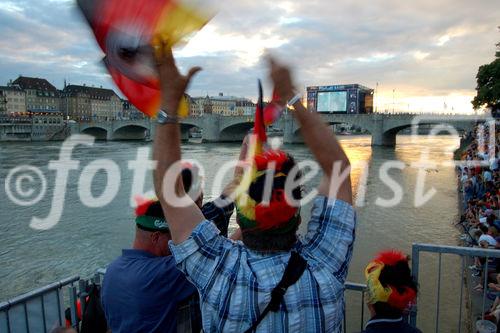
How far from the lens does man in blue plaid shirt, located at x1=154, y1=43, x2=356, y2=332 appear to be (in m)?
1.44

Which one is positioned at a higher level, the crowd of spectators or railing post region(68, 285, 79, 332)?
railing post region(68, 285, 79, 332)

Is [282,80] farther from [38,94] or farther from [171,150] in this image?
[38,94]

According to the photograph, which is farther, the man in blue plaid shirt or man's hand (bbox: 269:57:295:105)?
man's hand (bbox: 269:57:295:105)

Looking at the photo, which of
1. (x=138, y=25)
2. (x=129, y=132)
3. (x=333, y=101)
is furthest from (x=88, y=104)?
(x=138, y=25)

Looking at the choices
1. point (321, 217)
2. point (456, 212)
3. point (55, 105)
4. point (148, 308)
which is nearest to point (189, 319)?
point (148, 308)

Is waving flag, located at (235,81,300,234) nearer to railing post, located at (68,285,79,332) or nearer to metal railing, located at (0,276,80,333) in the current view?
metal railing, located at (0,276,80,333)

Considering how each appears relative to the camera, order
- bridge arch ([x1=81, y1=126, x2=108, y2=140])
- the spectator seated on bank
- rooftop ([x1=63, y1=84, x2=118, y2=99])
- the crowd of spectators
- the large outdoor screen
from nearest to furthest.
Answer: the spectator seated on bank, the crowd of spectators, bridge arch ([x1=81, y1=126, x2=108, y2=140]), the large outdoor screen, rooftop ([x1=63, y1=84, x2=118, y2=99])

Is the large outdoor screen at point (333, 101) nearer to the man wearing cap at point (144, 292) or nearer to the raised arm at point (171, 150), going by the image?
the man wearing cap at point (144, 292)

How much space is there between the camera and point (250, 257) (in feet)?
4.93

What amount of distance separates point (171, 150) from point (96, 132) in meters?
82.4

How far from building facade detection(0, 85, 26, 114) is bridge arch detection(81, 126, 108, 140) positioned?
3452 centimetres

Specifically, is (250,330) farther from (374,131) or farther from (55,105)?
(55,105)

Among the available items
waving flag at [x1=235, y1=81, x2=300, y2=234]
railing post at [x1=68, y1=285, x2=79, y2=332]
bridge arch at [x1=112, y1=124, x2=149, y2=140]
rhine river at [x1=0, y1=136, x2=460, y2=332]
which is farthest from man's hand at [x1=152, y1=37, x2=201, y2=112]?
bridge arch at [x1=112, y1=124, x2=149, y2=140]

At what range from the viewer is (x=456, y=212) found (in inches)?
539
